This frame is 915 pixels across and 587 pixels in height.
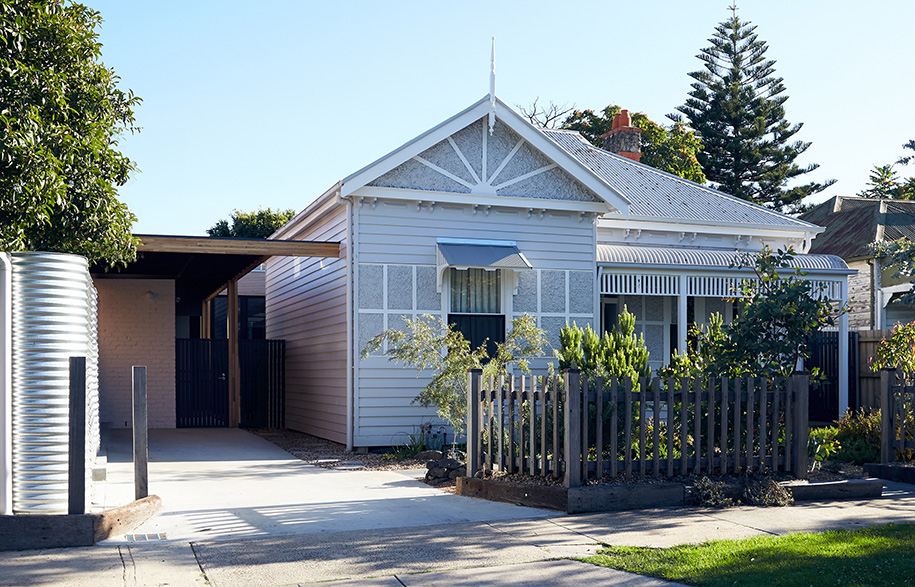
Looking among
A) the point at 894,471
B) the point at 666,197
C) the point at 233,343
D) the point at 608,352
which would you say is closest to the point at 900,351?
the point at 894,471

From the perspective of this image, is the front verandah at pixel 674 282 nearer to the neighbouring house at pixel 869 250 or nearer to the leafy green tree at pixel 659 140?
the neighbouring house at pixel 869 250

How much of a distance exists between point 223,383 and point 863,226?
2298cm

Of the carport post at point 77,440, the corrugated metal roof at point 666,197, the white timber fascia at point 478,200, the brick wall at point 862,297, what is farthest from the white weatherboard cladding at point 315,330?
the brick wall at point 862,297

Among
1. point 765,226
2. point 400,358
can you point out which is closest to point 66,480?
point 400,358

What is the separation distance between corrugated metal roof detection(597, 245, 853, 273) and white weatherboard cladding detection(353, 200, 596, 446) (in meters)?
0.89

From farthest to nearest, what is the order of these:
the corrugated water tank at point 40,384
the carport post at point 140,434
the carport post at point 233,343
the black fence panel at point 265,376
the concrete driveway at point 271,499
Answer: the black fence panel at point 265,376 → the carport post at point 233,343 → the concrete driveway at point 271,499 → the carport post at point 140,434 → the corrugated water tank at point 40,384

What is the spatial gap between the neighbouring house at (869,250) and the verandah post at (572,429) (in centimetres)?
1986

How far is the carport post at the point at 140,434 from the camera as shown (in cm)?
784

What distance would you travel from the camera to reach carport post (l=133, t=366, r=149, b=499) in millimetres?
7839

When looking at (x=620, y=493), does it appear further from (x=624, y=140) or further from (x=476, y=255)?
(x=624, y=140)

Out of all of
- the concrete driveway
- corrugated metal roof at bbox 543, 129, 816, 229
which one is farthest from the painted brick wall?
corrugated metal roof at bbox 543, 129, 816, 229

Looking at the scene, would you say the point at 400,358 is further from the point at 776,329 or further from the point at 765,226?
the point at 765,226

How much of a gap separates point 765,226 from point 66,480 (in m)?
16.9

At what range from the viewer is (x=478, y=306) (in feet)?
51.2
